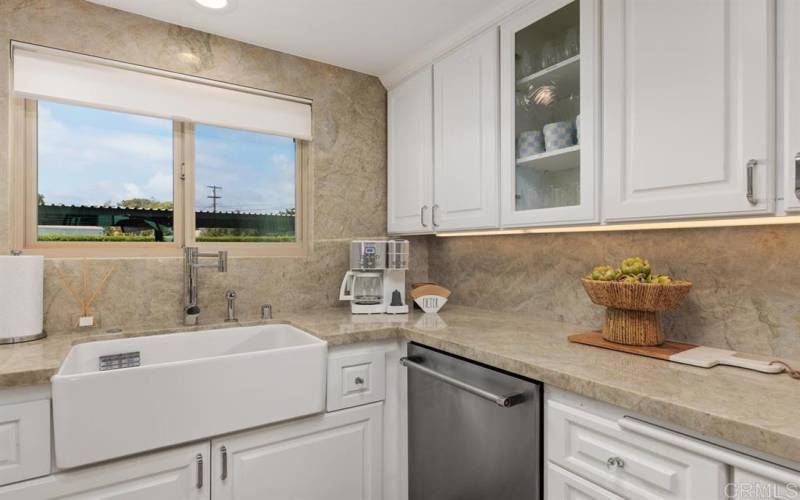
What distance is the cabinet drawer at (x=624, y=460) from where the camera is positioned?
83 cm

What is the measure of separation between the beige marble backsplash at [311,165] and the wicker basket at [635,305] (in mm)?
1343

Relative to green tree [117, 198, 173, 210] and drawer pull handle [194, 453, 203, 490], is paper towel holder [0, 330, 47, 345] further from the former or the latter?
drawer pull handle [194, 453, 203, 490]

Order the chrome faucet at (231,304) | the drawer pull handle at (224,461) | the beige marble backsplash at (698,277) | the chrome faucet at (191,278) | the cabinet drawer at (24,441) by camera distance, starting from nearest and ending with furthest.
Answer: the cabinet drawer at (24,441), the beige marble backsplash at (698,277), the drawer pull handle at (224,461), the chrome faucet at (191,278), the chrome faucet at (231,304)

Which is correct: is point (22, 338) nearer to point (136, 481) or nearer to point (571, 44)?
point (136, 481)

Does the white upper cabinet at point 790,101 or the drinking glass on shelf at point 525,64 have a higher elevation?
the drinking glass on shelf at point 525,64

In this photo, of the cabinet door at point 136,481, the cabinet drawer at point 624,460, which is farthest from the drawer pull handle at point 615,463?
the cabinet door at point 136,481

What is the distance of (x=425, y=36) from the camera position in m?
1.97

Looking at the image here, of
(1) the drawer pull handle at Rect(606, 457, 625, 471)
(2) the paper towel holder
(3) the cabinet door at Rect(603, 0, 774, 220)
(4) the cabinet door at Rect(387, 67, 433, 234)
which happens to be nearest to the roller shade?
(4) the cabinet door at Rect(387, 67, 433, 234)

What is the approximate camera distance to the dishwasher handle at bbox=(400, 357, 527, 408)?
1186 mm

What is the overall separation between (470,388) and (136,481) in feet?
3.33

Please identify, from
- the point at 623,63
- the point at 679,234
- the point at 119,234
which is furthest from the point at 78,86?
the point at 679,234

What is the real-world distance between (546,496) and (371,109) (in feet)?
6.66

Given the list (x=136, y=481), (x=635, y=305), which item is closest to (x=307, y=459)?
Result: (x=136, y=481)

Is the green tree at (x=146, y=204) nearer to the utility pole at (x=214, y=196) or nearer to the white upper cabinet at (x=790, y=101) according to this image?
the utility pole at (x=214, y=196)
